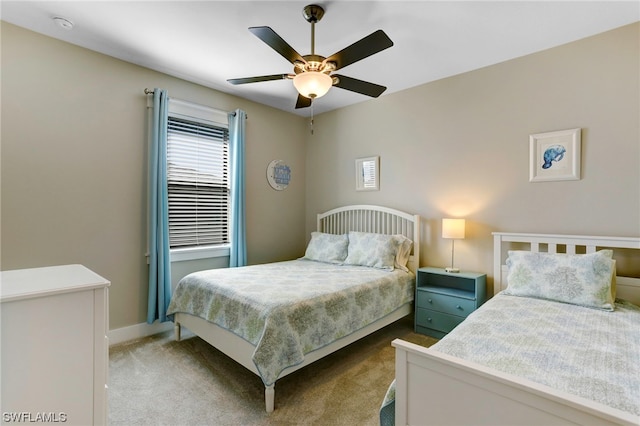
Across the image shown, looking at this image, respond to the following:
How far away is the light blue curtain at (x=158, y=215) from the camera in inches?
119

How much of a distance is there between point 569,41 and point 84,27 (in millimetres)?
4017

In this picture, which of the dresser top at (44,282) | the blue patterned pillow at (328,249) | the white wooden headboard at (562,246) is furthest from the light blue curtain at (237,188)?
the white wooden headboard at (562,246)

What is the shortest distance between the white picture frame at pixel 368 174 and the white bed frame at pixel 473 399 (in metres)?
2.86

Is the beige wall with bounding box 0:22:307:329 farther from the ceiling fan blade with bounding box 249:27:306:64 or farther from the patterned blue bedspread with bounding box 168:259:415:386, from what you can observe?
the ceiling fan blade with bounding box 249:27:306:64

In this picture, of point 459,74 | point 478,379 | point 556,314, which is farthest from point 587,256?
point 459,74

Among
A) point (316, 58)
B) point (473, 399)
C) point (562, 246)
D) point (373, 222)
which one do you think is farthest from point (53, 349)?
point (562, 246)

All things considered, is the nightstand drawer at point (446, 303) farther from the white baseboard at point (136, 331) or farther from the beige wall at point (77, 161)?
the white baseboard at point (136, 331)

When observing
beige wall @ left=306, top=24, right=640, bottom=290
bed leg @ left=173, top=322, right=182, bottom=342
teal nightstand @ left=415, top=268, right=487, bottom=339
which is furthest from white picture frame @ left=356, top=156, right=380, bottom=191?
bed leg @ left=173, top=322, right=182, bottom=342

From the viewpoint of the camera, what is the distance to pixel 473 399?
1.10 metres

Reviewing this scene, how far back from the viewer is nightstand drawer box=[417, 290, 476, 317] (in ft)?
9.35

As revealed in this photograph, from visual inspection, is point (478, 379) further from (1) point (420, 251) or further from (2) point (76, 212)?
(2) point (76, 212)

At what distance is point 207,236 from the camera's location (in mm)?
3621

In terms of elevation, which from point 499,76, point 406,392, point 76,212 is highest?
point 499,76

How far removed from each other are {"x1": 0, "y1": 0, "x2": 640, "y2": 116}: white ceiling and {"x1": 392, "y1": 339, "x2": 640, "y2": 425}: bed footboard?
7.42ft
